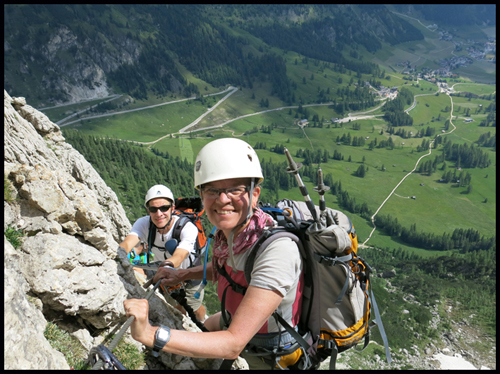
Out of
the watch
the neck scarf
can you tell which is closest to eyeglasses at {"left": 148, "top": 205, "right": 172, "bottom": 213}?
the neck scarf

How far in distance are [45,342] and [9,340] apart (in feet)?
2.58

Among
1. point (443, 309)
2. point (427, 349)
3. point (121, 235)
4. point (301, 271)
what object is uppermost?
point (301, 271)

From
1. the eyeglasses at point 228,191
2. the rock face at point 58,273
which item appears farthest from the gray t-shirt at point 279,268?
the rock face at point 58,273

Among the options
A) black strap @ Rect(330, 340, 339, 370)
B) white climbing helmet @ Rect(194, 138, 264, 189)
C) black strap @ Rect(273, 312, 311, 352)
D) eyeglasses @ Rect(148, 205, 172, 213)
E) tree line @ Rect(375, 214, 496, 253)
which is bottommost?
tree line @ Rect(375, 214, 496, 253)

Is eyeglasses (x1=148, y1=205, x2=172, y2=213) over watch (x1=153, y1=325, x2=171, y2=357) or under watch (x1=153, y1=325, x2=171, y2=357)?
under

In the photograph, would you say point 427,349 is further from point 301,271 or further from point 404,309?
point 301,271

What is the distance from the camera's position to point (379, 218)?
198 metres

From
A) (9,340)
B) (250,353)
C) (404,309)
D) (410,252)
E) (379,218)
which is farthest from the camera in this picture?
(379,218)

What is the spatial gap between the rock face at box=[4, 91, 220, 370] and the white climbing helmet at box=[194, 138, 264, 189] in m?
3.07

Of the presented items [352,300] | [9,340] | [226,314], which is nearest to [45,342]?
[9,340]

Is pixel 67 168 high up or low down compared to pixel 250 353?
down

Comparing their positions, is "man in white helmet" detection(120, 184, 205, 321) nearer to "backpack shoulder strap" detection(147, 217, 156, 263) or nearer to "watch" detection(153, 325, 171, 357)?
"backpack shoulder strap" detection(147, 217, 156, 263)

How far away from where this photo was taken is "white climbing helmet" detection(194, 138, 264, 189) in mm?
5473

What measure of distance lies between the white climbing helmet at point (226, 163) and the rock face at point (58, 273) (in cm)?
307
